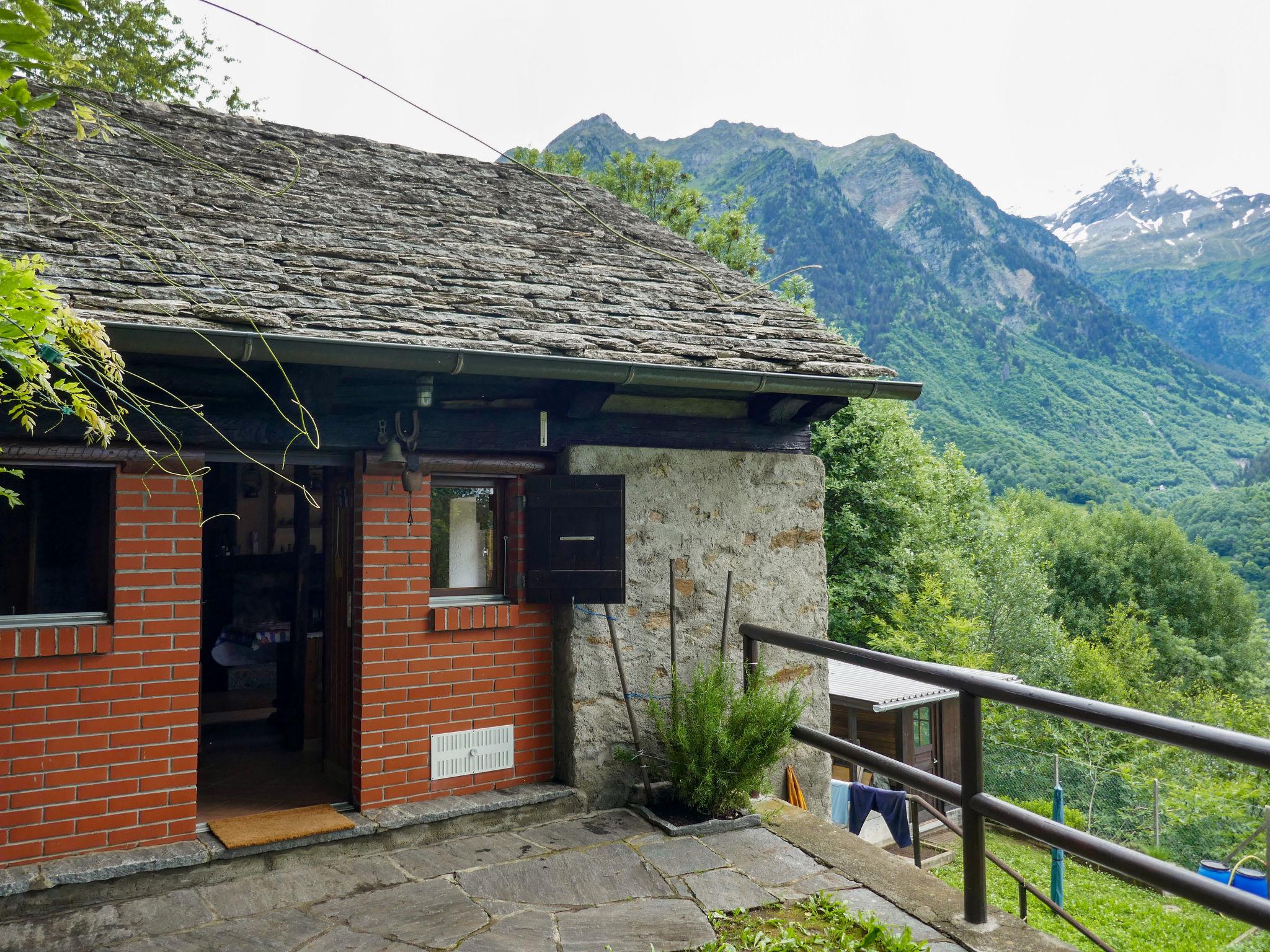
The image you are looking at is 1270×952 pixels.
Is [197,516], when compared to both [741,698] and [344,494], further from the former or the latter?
[741,698]

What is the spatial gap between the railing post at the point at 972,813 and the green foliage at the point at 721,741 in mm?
1126

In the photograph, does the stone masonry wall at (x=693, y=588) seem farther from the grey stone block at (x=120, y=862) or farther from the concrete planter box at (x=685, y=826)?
the grey stone block at (x=120, y=862)

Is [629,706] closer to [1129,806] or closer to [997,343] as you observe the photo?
[1129,806]

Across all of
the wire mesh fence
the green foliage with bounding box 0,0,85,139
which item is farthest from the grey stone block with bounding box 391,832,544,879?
the wire mesh fence

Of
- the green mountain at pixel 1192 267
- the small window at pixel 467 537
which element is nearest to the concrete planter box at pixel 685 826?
the small window at pixel 467 537

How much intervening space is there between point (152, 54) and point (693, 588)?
15.5 meters

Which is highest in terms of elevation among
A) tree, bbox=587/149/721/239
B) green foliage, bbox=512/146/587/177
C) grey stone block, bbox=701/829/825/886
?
green foliage, bbox=512/146/587/177

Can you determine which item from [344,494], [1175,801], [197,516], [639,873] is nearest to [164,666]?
[197,516]

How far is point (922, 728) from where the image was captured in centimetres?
1520

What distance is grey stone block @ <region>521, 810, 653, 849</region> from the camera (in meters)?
4.20

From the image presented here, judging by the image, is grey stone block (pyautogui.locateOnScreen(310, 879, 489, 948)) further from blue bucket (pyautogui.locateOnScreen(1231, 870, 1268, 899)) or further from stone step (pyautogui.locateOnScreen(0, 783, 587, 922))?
blue bucket (pyautogui.locateOnScreen(1231, 870, 1268, 899))

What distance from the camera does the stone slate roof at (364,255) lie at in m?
3.95

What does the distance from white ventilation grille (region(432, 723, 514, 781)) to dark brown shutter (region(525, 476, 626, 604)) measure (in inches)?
29.9

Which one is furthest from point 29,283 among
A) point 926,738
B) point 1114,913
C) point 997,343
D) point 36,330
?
point 997,343
